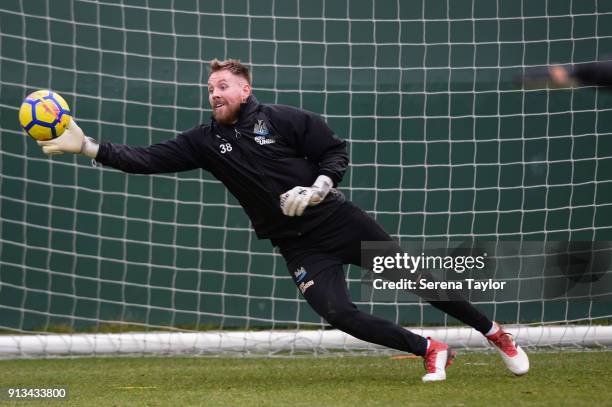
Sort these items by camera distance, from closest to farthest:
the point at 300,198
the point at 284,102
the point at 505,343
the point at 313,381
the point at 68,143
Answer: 1. the point at 300,198
2. the point at 68,143
3. the point at 505,343
4. the point at 313,381
5. the point at 284,102

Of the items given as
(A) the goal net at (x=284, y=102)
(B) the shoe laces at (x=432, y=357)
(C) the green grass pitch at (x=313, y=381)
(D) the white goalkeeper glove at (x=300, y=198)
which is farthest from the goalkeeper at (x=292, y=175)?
(A) the goal net at (x=284, y=102)

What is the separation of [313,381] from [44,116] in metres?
2.14

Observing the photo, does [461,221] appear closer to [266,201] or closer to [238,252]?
[238,252]

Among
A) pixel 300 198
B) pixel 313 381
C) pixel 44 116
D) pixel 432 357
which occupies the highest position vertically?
pixel 44 116

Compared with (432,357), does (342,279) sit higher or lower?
higher

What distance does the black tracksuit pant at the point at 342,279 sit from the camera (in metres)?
5.69

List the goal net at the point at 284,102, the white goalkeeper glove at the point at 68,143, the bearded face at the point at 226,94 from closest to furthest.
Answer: the white goalkeeper glove at the point at 68,143
the bearded face at the point at 226,94
the goal net at the point at 284,102

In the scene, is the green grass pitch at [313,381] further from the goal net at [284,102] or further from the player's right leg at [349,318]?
the goal net at [284,102]

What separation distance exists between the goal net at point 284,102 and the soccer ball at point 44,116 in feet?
9.09

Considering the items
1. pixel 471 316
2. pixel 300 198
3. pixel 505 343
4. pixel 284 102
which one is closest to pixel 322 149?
pixel 300 198

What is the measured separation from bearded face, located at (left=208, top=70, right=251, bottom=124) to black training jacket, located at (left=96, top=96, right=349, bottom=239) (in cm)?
5

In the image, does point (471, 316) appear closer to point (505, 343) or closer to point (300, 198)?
point (505, 343)

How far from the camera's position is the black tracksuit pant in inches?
224

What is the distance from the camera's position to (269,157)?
230 inches
